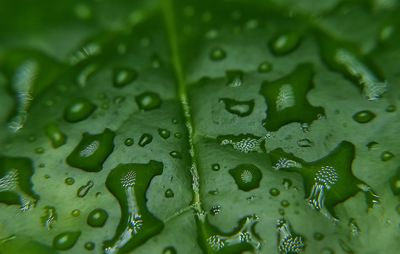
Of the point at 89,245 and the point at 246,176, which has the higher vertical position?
the point at 246,176

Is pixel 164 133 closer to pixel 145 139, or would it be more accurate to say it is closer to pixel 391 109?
pixel 145 139

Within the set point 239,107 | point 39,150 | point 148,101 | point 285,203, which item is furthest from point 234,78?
point 39,150

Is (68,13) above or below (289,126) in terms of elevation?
above

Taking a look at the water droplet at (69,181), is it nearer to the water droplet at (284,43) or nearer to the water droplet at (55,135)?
the water droplet at (55,135)

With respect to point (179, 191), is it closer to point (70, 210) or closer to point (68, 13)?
point (70, 210)

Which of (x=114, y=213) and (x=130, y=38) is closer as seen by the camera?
(x=114, y=213)

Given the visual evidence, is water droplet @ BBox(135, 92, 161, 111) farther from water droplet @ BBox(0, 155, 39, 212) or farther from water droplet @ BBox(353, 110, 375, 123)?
water droplet @ BBox(353, 110, 375, 123)

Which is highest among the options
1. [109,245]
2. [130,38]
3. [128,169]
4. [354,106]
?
[130,38]

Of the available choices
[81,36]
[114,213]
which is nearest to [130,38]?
[81,36]

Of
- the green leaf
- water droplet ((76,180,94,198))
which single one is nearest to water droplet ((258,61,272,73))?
the green leaf
